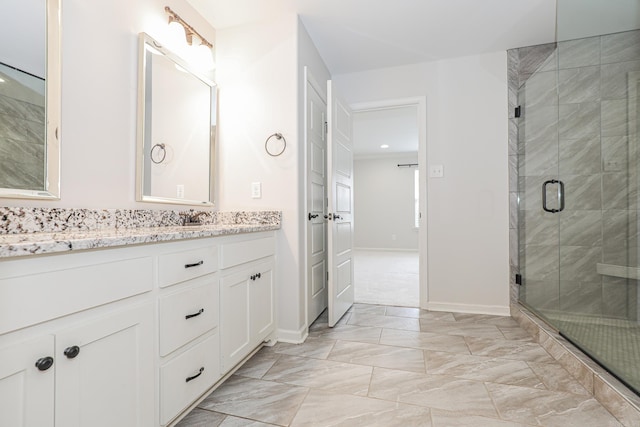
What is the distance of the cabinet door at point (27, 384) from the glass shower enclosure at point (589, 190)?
2380 mm

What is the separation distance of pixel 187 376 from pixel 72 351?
0.53 m

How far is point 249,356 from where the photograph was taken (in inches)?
71.0

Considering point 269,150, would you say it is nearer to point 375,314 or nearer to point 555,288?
point 375,314

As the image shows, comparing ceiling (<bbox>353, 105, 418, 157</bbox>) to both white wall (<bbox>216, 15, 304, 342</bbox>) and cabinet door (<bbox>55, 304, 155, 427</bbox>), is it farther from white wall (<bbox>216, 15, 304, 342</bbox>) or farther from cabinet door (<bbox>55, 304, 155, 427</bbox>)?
cabinet door (<bbox>55, 304, 155, 427</bbox>)

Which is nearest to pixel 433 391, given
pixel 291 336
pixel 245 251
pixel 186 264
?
pixel 291 336

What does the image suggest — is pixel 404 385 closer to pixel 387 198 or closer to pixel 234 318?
pixel 234 318

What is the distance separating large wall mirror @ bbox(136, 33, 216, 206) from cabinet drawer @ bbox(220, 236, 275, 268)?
1.86ft

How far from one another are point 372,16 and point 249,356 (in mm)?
2466

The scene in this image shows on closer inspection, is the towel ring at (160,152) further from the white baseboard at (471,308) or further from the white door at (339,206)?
the white baseboard at (471,308)

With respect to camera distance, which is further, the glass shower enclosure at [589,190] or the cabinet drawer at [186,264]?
the glass shower enclosure at [589,190]

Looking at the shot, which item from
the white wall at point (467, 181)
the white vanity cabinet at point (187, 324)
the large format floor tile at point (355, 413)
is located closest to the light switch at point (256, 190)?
the white vanity cabinet at point (187, 324)

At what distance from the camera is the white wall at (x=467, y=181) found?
2.71 m

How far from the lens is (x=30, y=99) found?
1.17 metres

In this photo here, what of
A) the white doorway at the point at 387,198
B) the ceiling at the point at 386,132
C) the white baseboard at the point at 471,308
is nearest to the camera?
the white baseboard at the point at 471,308
